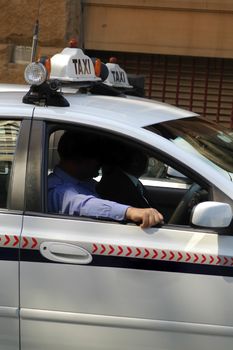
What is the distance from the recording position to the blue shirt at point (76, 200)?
2959 millimetres

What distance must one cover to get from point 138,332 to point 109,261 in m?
0.35

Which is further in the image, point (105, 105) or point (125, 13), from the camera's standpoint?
point (125, 13)

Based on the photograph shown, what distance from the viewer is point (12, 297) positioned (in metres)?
2.90

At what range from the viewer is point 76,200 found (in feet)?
10.1

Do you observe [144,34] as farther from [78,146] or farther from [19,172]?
[19,172]

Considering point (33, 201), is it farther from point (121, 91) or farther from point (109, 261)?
point (121, 91)

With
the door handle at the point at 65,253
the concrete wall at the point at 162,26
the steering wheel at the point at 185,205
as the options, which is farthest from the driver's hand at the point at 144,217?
the concrete wall at the point at 162,26

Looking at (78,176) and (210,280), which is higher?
(78,176)

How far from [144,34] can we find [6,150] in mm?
6632

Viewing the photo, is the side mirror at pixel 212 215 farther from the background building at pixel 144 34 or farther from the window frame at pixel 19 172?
the background building at pixel 144 34

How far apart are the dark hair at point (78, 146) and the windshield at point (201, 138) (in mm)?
311

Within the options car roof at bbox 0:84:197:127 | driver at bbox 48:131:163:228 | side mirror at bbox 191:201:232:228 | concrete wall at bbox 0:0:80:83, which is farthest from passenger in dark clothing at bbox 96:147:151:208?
concrete wall at bbox 0:0:80:83

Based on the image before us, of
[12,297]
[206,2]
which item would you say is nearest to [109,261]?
[12,297]

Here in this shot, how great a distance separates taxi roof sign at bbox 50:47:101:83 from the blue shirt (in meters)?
0.51
